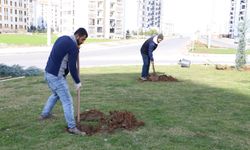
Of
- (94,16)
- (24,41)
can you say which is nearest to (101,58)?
(24,41)

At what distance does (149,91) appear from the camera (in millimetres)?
12336

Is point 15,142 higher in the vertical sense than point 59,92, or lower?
lower

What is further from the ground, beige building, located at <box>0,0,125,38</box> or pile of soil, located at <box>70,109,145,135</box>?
beige building, located at <box>0,0,125,38</box>

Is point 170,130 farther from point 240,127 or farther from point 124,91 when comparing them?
point 124,91

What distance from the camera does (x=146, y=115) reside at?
888cm

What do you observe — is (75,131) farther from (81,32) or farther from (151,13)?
(151,13)

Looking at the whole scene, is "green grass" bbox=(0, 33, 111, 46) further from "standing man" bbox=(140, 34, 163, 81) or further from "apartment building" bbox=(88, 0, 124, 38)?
"apartment building" bbox=(88, 0, 124, 38)

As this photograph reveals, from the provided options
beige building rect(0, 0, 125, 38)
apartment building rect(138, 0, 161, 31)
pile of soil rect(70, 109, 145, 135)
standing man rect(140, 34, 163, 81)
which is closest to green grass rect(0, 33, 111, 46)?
beige building rect(0, 0, 125, 38)

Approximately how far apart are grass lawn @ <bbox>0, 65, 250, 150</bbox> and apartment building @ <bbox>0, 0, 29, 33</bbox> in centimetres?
12331

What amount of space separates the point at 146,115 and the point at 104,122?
134 centimetres

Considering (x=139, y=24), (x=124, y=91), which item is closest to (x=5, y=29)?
(x=139, y=24)

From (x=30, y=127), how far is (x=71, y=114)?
40.5 inches

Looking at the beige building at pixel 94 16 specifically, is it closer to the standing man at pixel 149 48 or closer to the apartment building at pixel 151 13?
the apartment building at pixel 151 13

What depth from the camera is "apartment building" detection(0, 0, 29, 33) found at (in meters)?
133
